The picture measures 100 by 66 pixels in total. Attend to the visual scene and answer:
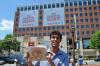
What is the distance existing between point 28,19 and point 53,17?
1173 cm

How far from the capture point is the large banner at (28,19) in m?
90.4

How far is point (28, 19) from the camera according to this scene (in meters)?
90.8

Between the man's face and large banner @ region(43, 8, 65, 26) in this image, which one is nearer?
the man's face

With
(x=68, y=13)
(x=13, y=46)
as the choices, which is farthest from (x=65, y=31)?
(x=13, y=46)

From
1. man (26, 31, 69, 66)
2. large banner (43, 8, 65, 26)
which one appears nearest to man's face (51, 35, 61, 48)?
man (26, 31, 69, 66)

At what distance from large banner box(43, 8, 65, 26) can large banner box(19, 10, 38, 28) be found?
11.5 ft

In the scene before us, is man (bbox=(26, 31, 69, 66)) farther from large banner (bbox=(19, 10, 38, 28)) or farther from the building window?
large banner (bbox=(19, 10, 38, 28))

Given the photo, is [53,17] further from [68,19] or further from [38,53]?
[38,53]

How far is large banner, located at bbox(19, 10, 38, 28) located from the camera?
9044 cm

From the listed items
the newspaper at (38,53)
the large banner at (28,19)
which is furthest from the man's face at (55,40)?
the large banner at (28,19)

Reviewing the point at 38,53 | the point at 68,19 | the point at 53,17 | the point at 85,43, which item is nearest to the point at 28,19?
the point at 53,17

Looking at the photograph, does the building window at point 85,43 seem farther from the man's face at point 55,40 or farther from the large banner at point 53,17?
the man's face at point 55,40

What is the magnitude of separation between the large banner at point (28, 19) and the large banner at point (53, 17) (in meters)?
3.52

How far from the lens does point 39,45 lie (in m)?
2.97
